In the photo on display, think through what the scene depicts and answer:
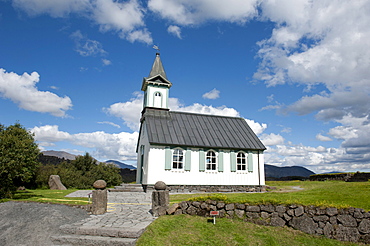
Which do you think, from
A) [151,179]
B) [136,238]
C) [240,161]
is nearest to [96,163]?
[151,179]

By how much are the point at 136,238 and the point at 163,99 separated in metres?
16.4

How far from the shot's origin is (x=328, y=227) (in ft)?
23.4

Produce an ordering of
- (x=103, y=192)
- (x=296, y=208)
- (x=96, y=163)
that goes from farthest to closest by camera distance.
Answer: (x=96, y=163) < (x=103, y=192) < (x=296, y=208)

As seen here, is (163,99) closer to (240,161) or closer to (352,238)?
(240,161)

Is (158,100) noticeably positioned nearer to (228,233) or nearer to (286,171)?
(228,233)

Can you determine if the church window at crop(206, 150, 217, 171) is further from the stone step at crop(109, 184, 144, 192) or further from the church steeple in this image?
the church steeple

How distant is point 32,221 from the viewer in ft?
27.7

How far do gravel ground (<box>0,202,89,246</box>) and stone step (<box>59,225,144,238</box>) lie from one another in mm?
364

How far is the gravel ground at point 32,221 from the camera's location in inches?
291

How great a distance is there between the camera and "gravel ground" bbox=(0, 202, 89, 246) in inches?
291

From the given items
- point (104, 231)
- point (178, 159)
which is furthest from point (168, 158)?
point (104, 231)

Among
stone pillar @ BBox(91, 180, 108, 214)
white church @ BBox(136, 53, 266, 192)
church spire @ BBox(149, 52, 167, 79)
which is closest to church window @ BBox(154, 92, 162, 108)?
white church @ BBox(136, 53, 266, 192)

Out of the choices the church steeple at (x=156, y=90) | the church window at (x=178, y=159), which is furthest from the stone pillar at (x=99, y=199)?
the church steeple at (x=156, y=90)

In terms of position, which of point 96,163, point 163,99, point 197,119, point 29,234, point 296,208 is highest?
point 163,99
